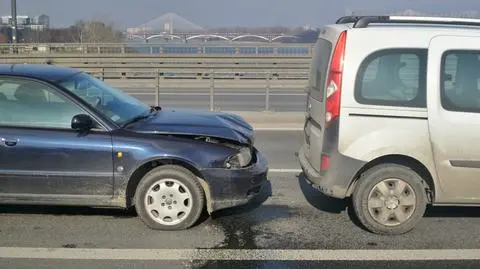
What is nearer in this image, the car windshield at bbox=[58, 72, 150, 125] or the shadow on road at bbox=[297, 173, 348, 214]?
the car windshield at bbox=[58, 72, 150, 125]

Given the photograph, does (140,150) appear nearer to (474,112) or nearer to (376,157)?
(376,157)

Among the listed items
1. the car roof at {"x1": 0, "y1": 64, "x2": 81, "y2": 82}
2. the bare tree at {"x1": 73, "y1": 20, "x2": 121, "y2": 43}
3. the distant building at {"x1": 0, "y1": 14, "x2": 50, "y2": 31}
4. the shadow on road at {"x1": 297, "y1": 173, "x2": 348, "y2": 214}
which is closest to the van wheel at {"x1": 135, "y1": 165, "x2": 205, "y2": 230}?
the car roof at {"x1": 0, "y1": 64, "x2": 81, "y2": 82}

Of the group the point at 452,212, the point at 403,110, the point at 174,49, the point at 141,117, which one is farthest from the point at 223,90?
the point at 403,110

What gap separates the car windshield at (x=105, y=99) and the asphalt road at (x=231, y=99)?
9316mm

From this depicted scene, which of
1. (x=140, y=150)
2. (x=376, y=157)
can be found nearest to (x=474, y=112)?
(x=376, y=157)

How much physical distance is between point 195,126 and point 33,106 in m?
1.49

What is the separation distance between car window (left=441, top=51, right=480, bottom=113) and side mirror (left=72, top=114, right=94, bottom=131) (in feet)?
10.1

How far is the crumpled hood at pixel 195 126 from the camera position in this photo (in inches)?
206

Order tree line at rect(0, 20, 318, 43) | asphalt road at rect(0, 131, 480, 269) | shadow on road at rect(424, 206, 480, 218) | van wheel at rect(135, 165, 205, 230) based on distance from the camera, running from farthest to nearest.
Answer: tree line at rect(0, 20, 318, 43) → shadow on road at rect(424, 206, 480, 218) → van wheel at rect(135, 165, 205, 230) → asphalt road at rect(0, 131, 480, 269)

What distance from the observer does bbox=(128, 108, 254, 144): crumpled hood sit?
5238mm

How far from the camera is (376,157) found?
193 inches

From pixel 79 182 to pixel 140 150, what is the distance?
2.08 feet

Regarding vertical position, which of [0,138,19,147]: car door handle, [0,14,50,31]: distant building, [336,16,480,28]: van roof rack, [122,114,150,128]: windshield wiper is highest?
[0,14,50,31]: distant building

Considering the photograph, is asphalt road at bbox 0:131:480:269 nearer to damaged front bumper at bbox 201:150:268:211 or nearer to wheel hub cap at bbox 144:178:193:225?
wheel hub cap at bbox 144:178:193:225
